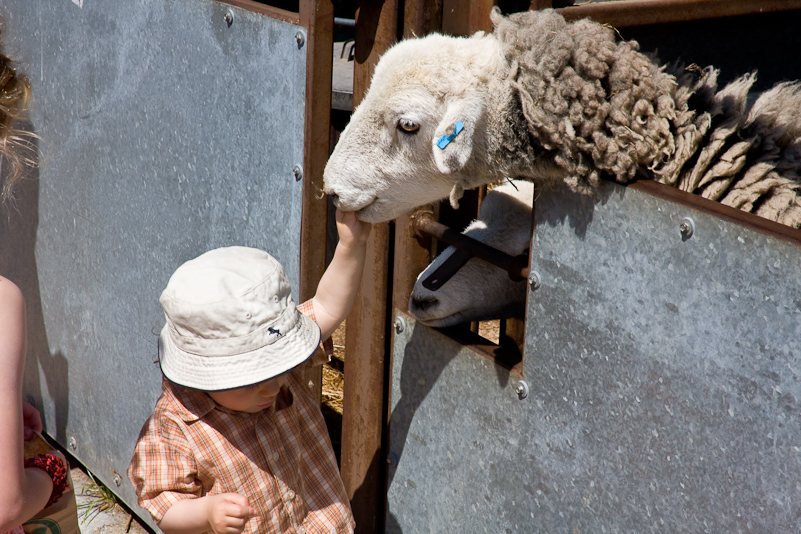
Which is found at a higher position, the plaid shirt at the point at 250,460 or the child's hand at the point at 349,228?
the child's hand at the point at 349,228

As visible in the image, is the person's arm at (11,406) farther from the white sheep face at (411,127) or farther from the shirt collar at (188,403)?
the white sheep face at (411,127)

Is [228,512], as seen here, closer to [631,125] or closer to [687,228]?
[687,228]

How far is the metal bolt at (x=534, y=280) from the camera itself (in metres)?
1.73

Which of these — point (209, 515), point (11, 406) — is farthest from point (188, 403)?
point (11, 406)

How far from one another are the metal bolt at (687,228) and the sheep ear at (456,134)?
0.49m

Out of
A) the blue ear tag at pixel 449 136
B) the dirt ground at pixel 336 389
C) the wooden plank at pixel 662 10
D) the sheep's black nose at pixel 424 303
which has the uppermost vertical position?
the wooden plank at pixel 662 10

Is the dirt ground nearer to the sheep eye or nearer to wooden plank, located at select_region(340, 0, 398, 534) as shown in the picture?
wooden plank, located at select_region(340, 0, 398, 534)

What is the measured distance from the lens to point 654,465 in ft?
5.07

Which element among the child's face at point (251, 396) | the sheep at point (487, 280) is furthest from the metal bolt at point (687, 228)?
the child's face at point (251, 396)

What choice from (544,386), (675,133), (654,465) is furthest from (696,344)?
(675,133)

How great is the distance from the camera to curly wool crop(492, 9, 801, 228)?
163cm

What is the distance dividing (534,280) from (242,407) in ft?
2.24

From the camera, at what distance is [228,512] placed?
1.59m

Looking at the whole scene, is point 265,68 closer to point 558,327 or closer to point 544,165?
point 544,165
